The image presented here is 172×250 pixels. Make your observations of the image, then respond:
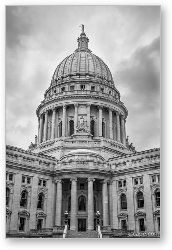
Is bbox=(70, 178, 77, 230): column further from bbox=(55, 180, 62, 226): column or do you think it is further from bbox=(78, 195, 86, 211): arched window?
bbox=(78, 195, 86, 211): arched window

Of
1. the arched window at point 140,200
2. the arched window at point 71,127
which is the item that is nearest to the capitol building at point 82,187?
the arched window at point 140,200

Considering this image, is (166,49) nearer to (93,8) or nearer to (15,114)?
(93,8)

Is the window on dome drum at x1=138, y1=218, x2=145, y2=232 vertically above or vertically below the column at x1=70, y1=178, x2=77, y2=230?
below

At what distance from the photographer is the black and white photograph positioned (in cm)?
2008

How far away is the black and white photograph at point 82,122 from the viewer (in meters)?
20.1

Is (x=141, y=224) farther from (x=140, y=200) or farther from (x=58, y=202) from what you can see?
(x=58, y=202)

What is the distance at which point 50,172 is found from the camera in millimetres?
31484

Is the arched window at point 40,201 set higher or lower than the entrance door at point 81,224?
higher

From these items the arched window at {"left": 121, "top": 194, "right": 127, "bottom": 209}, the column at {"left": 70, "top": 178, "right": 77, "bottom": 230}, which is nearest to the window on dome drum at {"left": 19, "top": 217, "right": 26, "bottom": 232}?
the column at {"left": 70, "top": 178, "right": 77, "bottom": 230}

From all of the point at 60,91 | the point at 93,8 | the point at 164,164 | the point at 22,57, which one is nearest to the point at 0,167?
the point at 22,57

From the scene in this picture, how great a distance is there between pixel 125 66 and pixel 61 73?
25748 millimetres

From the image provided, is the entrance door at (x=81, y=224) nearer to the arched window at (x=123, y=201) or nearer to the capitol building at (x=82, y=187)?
the capitol building at (x=82, y=187)
